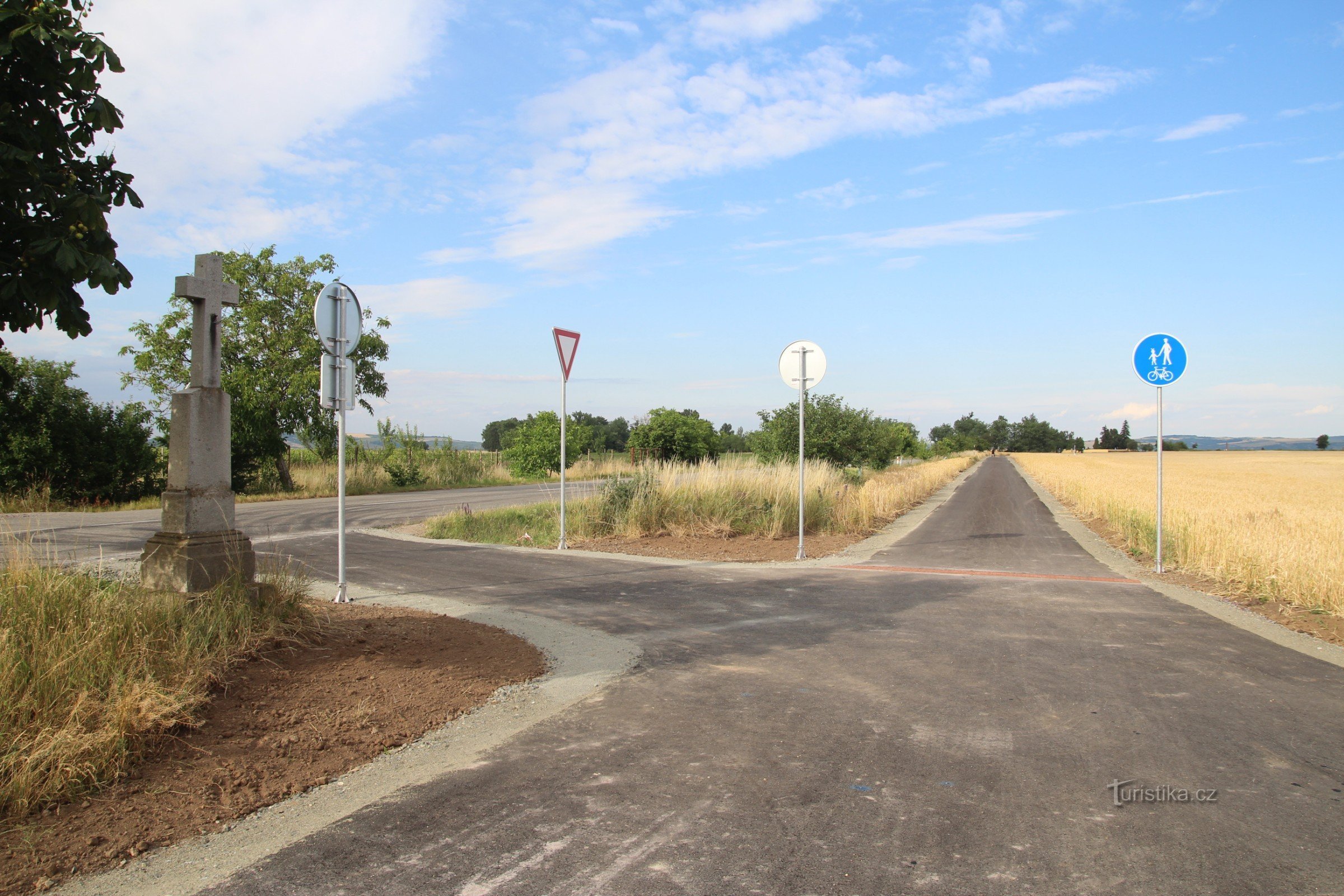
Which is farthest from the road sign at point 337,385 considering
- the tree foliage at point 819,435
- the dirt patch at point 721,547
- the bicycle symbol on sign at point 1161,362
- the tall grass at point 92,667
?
the tree foliage at point 819,435

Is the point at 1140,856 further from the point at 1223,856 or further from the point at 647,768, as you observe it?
the point at 647,768

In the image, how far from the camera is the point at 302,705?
4.60 meters

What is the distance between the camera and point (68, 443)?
21000mm

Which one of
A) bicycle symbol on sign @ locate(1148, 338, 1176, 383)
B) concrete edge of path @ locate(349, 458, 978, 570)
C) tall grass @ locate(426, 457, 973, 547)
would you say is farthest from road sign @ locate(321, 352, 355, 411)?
bicycle symbol on sign @ locate(1148, 338, 1176, 383)

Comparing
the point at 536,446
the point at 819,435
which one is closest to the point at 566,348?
the point at 819,435

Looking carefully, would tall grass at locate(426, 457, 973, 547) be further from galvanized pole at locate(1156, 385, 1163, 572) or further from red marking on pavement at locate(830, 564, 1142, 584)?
galvanized pole at locate(1156, 385, 1163, 572)

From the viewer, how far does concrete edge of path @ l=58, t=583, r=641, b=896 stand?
292 cm

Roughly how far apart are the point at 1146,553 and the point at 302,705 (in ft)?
Result: 40.3

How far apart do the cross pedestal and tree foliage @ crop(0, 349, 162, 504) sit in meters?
17.8

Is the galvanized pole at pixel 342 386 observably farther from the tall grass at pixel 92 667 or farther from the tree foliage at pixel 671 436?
the tree foliage at pixel 671 436

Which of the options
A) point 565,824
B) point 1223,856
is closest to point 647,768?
point 565,824

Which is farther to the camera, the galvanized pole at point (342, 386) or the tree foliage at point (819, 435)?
the tree foliage at point (819, 435)

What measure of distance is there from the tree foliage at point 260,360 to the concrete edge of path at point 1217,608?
71.4 feet

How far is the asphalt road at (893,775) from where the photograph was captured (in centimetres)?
291
